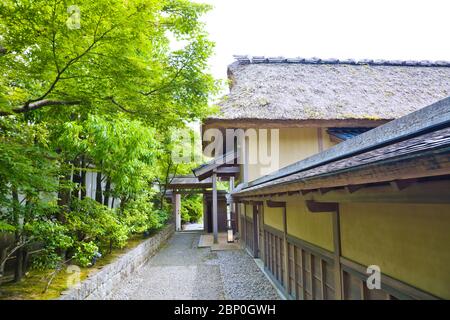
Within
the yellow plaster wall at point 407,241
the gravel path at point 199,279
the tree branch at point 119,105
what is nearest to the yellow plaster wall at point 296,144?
the gravel path at point 199,279

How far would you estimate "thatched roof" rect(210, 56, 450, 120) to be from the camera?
8.73m

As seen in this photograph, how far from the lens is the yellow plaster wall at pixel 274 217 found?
6641mm

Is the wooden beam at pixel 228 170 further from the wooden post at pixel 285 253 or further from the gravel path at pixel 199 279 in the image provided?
the wooden post at pixel 285 253

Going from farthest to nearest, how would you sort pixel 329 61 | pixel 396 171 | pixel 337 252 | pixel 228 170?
1. pixel 228 170
2. pixel 329 61
3. pixel 337 252
4. pixel 396 171

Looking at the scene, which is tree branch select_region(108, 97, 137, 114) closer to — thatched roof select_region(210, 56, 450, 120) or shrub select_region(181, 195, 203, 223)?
thatched roof select_region(210, 56, 450, 120)

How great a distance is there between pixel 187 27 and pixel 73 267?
20.2 ft

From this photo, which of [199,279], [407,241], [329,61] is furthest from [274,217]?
[329,61]

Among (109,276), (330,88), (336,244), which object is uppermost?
(330,88)

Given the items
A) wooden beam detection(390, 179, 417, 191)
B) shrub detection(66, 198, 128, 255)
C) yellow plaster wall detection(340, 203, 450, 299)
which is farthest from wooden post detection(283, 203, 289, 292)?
wooden beam detection(390, 179, 417, 191)

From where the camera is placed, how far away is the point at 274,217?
7285mm

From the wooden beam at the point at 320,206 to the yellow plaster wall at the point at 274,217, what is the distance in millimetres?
3190

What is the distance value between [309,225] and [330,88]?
23.2ft

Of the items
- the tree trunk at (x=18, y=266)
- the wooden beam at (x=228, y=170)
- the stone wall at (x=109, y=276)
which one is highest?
the wooden beam at (x=228, y=170)

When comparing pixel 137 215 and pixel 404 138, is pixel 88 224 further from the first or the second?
pixel 404 138
